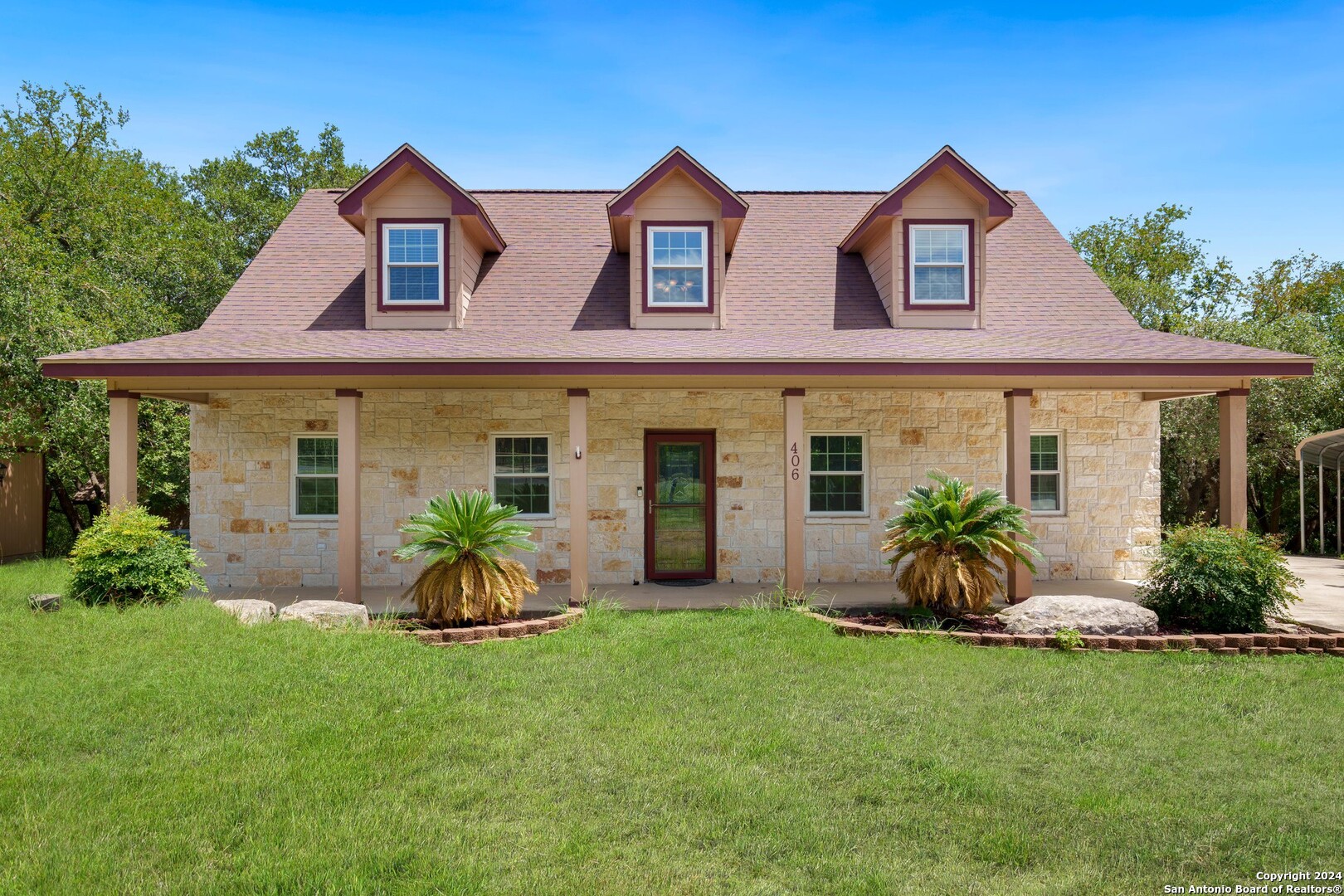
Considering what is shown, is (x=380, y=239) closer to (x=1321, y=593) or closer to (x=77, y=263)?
(x=77, y=263)

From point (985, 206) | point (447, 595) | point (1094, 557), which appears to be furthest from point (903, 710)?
point (985, 206)

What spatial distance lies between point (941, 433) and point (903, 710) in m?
6.46

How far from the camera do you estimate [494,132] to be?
566 inches

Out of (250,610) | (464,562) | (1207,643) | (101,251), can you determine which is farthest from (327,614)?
(101,251)

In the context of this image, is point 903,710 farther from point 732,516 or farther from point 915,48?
point 915,48

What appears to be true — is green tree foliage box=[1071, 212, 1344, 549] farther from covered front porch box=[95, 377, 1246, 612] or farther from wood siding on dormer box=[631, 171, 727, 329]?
wood siding on dormer box=[631, 171, 727, 329]

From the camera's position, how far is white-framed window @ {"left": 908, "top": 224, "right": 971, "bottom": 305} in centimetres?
1074

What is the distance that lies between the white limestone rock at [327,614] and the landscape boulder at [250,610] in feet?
0.73

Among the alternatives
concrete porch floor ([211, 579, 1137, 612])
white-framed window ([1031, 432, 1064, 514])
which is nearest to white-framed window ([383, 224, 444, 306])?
concrete porch floor ([211, 579, 1137, 612])

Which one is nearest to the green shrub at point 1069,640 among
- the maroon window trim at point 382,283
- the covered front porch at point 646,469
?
the covered front porch at point 646,469

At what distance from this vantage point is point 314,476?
1076 centimetres

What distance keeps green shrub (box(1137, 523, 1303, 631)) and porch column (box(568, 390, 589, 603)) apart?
6254mm

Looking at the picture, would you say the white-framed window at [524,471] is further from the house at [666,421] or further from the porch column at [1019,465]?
the porch column at [1019,465]

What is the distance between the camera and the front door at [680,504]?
10.9 meters
